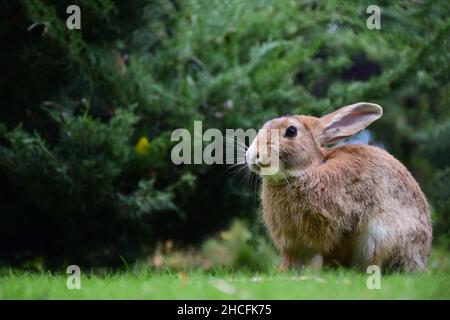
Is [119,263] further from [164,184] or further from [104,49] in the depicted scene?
[104,49]

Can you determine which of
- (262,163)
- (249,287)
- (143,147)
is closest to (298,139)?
(262,163)

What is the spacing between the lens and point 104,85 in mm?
7047

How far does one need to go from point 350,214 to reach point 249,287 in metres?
1.12

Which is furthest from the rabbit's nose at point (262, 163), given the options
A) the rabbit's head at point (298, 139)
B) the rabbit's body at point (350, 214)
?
the rabbit's body at point (350, 214)

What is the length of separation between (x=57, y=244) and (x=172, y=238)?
129 cm

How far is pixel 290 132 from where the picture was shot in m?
4.99

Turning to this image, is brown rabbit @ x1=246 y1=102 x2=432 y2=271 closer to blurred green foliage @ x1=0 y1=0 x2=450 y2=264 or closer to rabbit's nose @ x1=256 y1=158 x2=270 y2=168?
rabbit's nose @ x1=256 y1=158 x2=270 y2=168

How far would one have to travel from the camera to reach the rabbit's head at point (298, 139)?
15.8 ft

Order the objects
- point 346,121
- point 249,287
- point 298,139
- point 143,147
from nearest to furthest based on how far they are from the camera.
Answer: point 249,287
point 298,139
point 346,121
point 143,147

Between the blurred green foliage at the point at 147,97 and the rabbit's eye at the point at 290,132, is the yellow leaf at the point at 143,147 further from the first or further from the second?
the rabbit's eye at the point at 290,132

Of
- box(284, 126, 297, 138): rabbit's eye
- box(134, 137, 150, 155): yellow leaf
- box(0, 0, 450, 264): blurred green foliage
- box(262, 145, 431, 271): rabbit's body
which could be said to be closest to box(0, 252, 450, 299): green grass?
box(262, 145, 431, 271): rabbit's body

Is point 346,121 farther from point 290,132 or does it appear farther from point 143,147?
point 143,147

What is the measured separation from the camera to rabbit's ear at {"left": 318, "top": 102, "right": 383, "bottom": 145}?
16.9 feet
